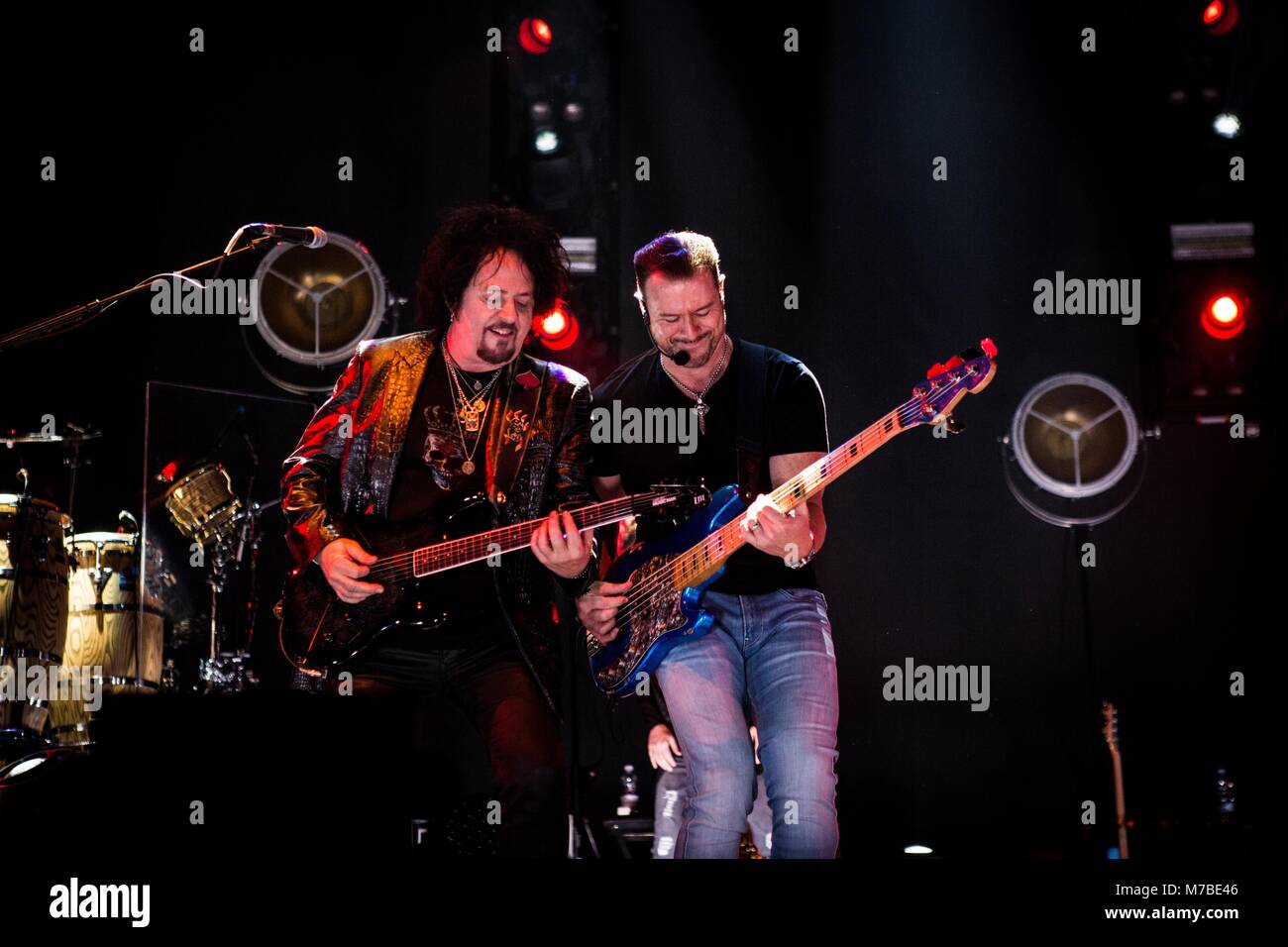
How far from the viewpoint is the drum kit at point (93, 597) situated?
5.22 m

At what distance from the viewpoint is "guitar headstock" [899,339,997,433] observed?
393cm

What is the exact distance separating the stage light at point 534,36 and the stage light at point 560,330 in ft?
3.88

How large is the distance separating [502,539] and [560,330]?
6.08 ft

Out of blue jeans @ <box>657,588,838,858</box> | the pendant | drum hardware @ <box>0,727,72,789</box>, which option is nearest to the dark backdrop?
drum hardware @ <box>0,727,72,789</box>

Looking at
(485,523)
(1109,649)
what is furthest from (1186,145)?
(485,523)

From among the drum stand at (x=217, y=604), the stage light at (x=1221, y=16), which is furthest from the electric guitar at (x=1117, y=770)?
the drum stand at (x=217, y=604)

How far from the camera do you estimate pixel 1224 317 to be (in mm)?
5523

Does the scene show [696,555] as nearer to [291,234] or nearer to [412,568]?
[412,568]

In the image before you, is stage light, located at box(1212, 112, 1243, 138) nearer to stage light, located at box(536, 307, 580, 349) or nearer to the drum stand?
stage light, located at box(536, 307, 580, 349)

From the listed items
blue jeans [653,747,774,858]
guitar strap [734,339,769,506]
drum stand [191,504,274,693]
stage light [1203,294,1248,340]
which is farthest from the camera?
drum stand [191,504,274,693]

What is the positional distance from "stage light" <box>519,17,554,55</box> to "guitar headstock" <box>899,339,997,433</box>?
2.71 metres

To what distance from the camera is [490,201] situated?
19.0 feet

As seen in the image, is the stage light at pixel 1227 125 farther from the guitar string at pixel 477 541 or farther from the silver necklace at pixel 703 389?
the guitar string at pixel 477 541
